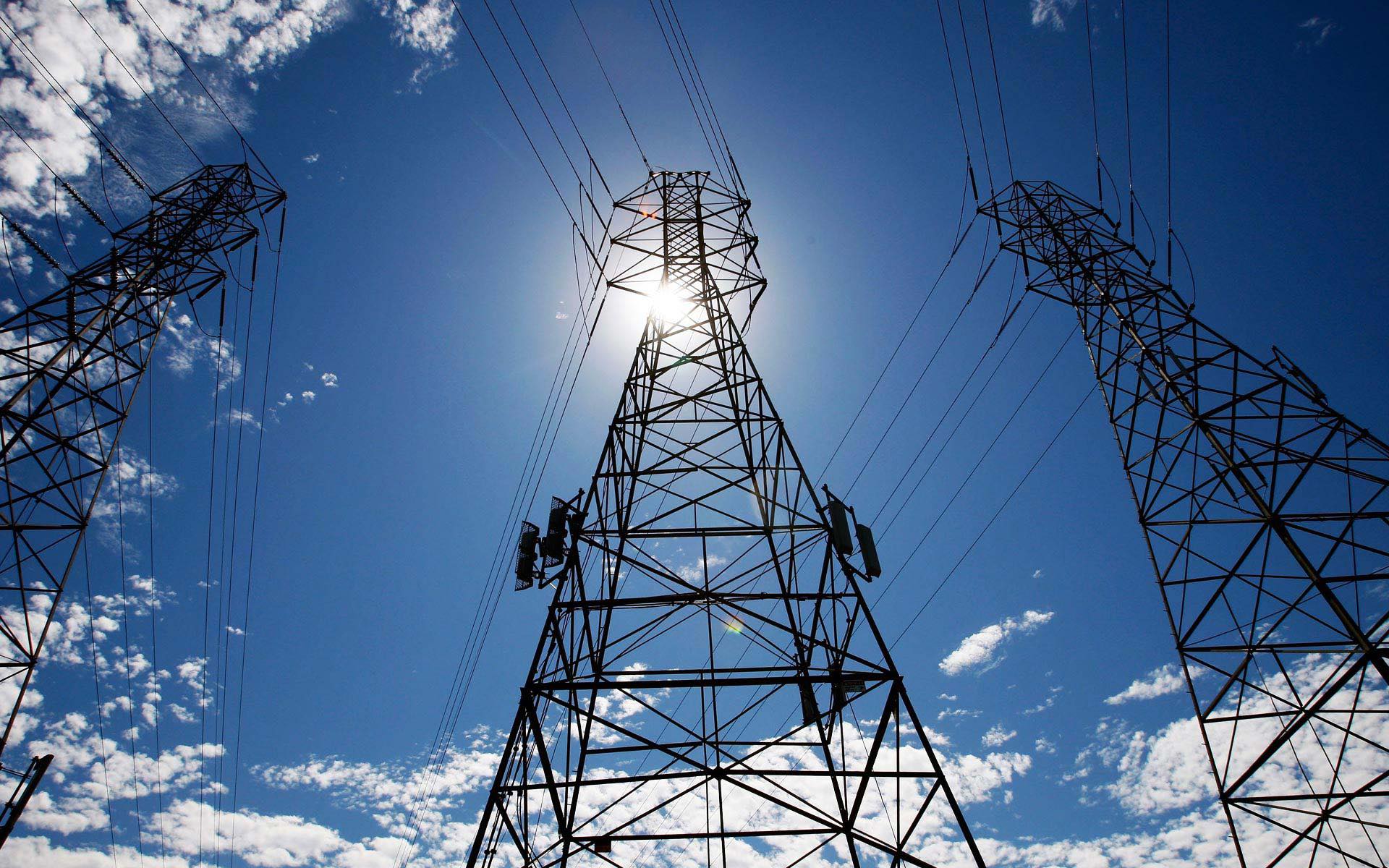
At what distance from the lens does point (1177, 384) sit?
12.1m

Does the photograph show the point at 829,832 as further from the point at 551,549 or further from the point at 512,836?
the point at 551,549

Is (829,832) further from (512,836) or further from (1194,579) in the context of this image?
(1194,579)

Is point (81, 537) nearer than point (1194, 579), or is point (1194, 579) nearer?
point (1194, 579)

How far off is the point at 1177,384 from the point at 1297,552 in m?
3.55

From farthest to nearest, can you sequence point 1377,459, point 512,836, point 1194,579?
point 1194,579 < point 1377,459 < point 512,836

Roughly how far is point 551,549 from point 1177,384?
36.6 ft

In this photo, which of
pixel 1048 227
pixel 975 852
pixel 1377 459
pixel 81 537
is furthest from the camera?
pixel 1048 227

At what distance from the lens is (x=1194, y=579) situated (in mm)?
11102

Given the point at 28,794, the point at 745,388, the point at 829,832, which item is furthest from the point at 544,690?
the point at 28,794

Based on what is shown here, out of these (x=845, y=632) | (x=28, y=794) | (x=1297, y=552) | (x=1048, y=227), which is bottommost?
(x=28, y=794)

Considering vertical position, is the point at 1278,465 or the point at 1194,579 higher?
the point at 1278,465

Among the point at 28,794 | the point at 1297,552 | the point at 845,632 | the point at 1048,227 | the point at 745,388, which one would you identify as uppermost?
the point at 1048,227

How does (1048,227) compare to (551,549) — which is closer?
(551,549)

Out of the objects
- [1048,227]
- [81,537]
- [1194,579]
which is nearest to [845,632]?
[1194,579]
